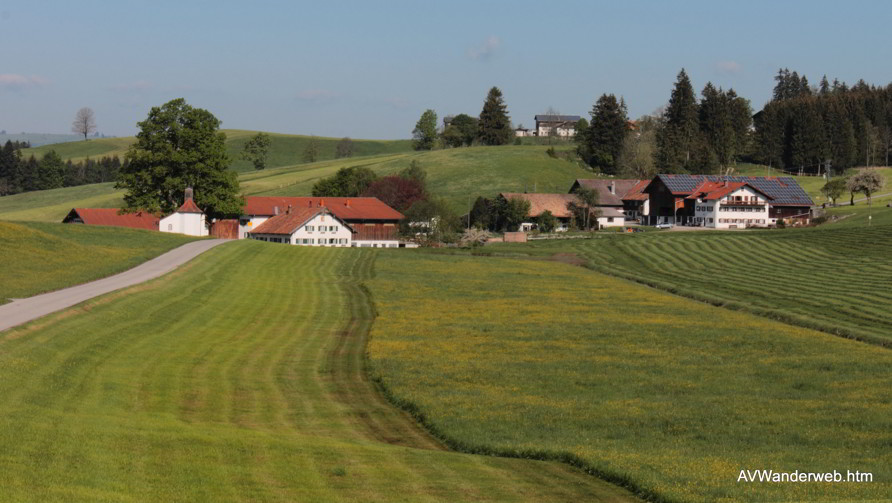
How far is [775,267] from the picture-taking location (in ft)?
274

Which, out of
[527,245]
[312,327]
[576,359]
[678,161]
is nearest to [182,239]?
[527,245]

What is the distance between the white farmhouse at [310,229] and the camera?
126188 millimetres

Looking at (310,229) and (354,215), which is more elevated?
(354,215)

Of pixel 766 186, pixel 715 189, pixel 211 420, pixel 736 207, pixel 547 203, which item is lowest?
pixel 211 420

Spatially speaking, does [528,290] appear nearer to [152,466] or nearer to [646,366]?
[646,366]

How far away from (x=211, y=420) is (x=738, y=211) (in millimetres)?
131357

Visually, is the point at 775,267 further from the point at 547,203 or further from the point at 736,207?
the point at 547,203

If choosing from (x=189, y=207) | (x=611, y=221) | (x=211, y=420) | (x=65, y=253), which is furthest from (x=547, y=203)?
(x=211, y=420)

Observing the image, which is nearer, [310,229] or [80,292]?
[80,292]

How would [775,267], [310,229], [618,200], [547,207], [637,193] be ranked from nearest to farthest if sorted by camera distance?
[775,267] < [310,229] < [547,207] < [618,200] < [637,193]

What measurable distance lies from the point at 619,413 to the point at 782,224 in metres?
114

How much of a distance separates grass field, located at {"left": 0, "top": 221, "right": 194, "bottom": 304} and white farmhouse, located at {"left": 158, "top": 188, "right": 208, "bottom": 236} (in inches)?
473

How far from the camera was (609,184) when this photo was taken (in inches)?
6821

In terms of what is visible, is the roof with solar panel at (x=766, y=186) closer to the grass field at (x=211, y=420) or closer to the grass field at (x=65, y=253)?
the grass field at (x=65, y=253)
